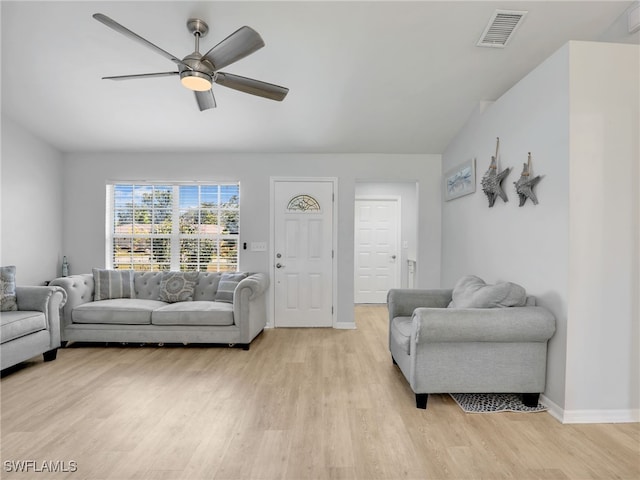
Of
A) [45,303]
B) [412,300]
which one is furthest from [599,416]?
[45,303]

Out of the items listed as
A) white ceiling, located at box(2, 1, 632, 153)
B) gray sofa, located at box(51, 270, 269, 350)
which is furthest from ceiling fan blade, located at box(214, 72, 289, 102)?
gray sofa, located at box(51, 270, 269, 350)

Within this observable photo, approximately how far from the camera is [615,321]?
2219mm

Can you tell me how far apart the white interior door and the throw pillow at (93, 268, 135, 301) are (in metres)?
3.76

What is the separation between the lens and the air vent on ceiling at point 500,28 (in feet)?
7.93

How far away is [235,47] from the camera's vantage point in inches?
79.5

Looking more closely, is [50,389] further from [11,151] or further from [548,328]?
[548,328]

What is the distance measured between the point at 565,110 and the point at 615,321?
1.42 meters

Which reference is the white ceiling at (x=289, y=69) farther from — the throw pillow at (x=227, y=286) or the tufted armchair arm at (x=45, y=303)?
the tufted armchair arm at (x=45, y=303)

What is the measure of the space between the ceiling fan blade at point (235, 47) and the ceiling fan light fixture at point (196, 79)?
0.33ft

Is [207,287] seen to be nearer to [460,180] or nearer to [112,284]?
[112,284]

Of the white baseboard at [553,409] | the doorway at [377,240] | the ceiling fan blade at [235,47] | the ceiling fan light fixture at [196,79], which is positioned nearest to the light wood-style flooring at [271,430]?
the white baseboard at [553,409]

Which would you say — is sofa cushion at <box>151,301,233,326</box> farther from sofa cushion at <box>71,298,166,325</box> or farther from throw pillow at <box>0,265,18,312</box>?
throw pillow at <box>0,265,18,312</box>

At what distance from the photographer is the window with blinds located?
4.62 metres

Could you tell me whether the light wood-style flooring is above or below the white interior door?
below
